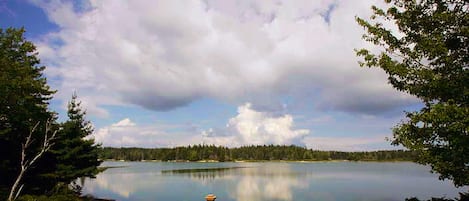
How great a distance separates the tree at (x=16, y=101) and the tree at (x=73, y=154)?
2.55 metres

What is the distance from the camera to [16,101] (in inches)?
966

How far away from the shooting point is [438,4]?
37.9 feet

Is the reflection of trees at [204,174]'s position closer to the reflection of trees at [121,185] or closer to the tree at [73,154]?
the reflection of trees at [121,185]

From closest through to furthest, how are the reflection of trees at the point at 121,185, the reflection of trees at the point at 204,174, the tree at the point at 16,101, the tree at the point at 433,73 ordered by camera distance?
1. the tree at the point at 433,73
2. the tree at the point at 16,101
3. the reflection of trees at the point at 121,185
4. the reflection of trees at the point at 204,174

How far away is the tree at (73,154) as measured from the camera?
109ft

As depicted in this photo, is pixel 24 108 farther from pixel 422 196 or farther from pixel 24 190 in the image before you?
pixel 422 196

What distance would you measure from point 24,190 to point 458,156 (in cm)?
3074

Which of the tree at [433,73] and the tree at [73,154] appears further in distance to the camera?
the tree at [73,154]

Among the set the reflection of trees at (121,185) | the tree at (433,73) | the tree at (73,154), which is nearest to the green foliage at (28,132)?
the tree at (73,154)

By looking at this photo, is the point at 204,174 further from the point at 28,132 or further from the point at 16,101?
Answer: the point at 16,101

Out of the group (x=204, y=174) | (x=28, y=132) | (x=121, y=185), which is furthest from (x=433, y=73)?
(x=204, y=174)

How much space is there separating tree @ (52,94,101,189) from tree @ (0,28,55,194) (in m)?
2.55

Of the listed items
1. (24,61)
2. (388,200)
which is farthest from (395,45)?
(388,200)

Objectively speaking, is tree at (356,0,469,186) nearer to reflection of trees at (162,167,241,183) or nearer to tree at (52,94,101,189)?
Answer: tree at (52,94,101,189)
